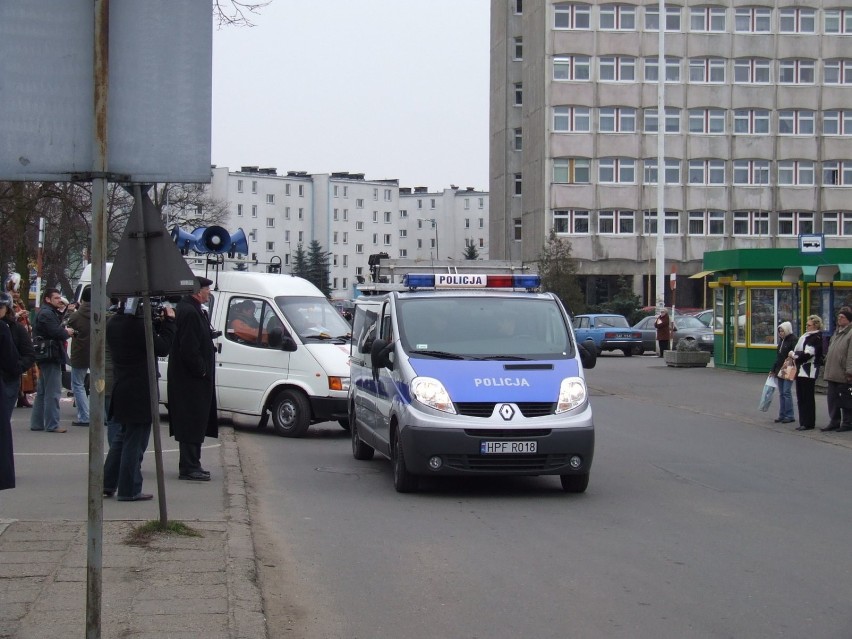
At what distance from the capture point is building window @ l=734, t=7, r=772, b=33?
245ft

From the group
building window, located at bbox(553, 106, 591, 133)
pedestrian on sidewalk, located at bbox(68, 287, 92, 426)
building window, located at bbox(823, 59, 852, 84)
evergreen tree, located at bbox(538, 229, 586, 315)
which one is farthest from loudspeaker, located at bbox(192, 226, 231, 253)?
building window, located at bbox(823, 59, 852, 84)

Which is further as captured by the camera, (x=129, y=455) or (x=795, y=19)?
(x=795, y=19)

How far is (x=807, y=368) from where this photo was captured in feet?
59.3

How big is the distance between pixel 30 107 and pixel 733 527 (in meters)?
6.82

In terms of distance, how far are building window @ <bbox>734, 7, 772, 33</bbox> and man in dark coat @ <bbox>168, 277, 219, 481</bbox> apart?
6929cm

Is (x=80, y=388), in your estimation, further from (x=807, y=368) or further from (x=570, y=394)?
(x=807, y=368)

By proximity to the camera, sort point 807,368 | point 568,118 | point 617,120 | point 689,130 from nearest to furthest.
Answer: point 807,368 → point 568,118 → point 617,120 → point 689,130

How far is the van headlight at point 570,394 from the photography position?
36.6 ft

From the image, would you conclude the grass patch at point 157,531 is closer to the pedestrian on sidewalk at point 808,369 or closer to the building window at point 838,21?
the pedestrian on sidewalk at point 808,369

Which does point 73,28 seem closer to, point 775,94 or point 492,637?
point 492,637

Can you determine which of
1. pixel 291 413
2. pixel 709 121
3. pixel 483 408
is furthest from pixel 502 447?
pixel 709 121

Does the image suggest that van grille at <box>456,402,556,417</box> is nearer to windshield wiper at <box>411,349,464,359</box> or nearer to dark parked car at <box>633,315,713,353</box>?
windshield wiper at <box>411,349,464,359</box>

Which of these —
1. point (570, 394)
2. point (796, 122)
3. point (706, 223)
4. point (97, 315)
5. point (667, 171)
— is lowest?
point (570, 394)

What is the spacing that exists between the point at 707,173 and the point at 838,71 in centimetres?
1060
